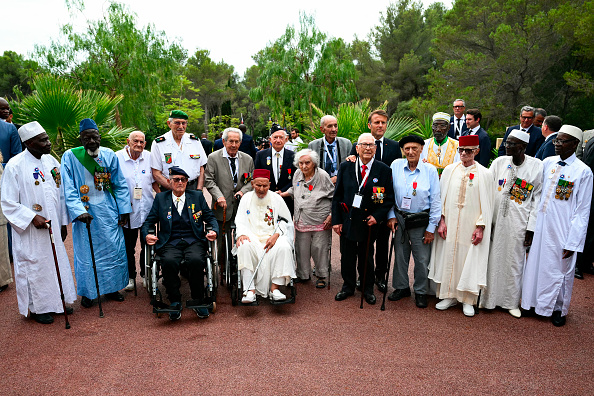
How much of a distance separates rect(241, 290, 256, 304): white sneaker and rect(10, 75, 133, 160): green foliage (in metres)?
5.11

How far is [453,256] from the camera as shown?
469cm

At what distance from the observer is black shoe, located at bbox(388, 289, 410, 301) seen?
4.99m

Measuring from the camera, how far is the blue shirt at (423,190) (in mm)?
4699

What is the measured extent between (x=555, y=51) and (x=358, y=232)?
14002 millimetres

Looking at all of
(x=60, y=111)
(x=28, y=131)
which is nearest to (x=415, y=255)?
(x=28, y=131)

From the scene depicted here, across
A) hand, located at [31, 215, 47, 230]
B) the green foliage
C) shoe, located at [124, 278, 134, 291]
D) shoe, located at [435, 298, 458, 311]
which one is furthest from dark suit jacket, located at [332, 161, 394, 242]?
the green foliage

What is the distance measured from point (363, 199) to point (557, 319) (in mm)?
2391

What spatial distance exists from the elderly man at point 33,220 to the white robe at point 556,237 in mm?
5140

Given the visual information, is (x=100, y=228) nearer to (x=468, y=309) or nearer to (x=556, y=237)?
(x=468, y=309)

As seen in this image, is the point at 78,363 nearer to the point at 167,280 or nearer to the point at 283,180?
the point at 167,280

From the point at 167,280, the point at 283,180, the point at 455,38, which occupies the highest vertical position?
the point at 455,38

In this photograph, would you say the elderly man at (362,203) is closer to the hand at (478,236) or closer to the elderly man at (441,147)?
the hand at (478,236)

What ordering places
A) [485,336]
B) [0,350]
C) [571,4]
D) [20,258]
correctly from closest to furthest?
1. [0,350]
2. [485,336]
3. [20,258]
4. [571,4]

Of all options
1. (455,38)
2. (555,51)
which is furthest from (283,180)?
(455,38)
